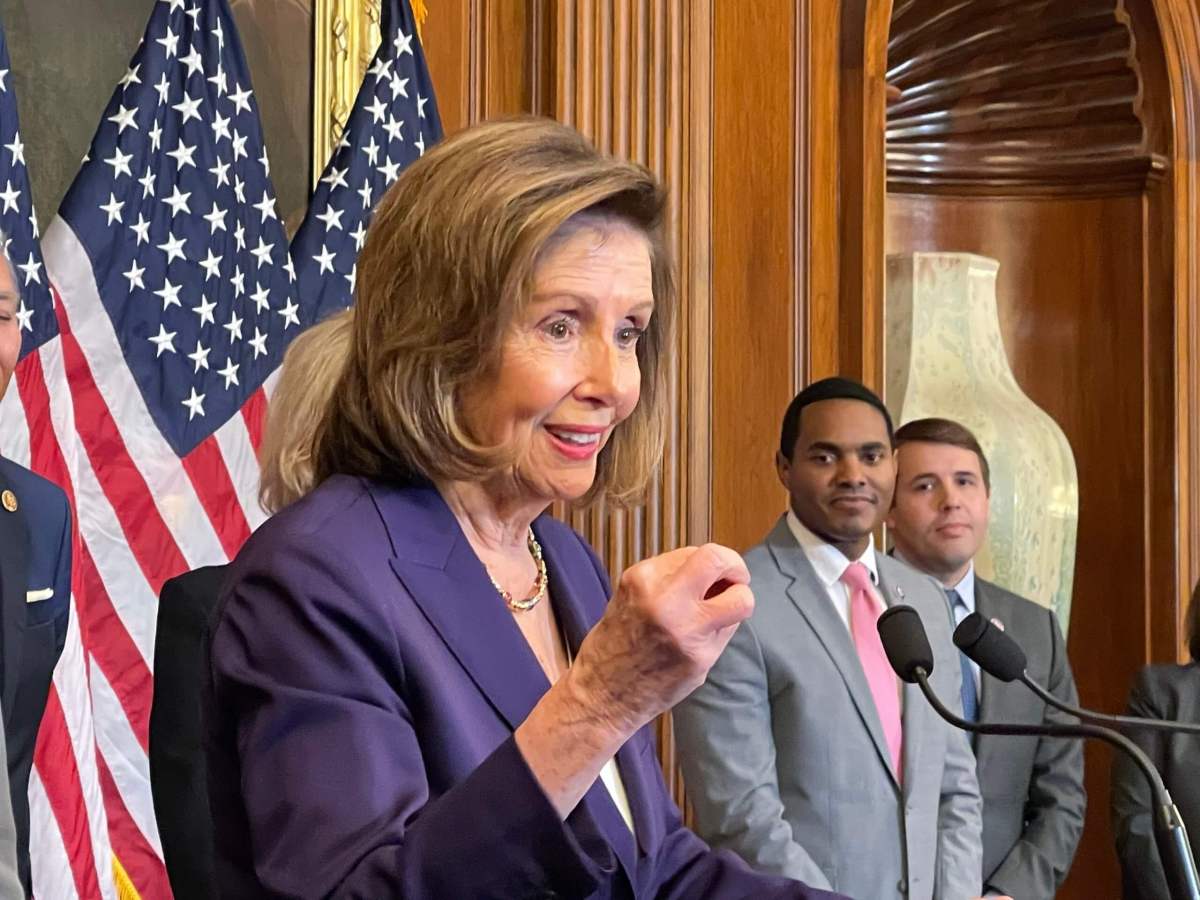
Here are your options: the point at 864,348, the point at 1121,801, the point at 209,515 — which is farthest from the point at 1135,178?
the point at 209,515

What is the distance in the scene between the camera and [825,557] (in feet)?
13.3

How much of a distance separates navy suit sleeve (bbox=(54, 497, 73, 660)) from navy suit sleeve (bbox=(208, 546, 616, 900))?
1.92 metres

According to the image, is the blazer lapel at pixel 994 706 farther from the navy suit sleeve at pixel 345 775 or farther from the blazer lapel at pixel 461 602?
the navy suit sleeve at pixel 345 775

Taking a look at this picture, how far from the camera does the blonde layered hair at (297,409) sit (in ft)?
6.86

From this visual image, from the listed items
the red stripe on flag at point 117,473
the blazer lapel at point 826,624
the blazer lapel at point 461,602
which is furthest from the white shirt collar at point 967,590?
the blazer lapel at point 461,602

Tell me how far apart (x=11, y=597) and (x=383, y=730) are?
179 centimetres

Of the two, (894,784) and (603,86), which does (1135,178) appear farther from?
(894,784)

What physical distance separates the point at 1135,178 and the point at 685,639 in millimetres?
6028

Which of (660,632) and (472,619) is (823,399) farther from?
(660,632)

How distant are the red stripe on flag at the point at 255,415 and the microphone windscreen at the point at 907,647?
239 centimetres

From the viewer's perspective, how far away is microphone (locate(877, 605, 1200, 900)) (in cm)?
157

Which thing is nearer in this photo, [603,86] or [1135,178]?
[603,86]

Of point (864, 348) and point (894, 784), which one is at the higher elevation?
point (864, 348)

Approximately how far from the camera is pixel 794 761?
3.76m
